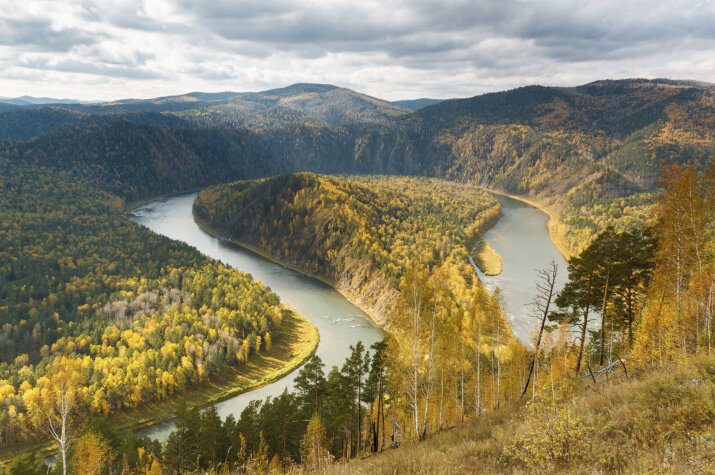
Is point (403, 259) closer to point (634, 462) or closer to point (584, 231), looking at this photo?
point (584, 231)

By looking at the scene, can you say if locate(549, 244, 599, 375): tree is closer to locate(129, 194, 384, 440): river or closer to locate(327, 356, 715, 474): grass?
locate(327, 356, 715, 474): grass

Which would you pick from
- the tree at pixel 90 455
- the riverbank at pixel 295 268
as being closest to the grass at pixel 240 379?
the tree at pixel 90 455

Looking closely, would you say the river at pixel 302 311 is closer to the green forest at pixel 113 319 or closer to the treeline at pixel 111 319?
the green forest at pixel 113 319

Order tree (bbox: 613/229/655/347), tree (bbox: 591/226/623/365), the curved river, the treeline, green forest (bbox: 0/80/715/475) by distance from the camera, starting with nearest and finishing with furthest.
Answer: green forest (bbox: 0/80/715/475) → tree (bbox: 591/226/623/365) → tree (bbox: 613/229/655/347) → the treeline → the curved river

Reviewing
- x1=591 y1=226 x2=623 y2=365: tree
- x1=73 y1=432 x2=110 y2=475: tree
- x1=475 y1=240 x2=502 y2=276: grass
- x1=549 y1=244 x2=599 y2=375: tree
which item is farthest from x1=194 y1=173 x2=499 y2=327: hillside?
x1=73 y1=432 x2=110 y2=475: tree

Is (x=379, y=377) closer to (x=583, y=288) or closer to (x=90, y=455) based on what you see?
(x=583, y=288)
